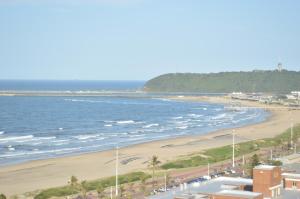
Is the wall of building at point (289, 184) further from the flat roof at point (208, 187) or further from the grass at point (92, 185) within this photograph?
the grass at point (92, 185)

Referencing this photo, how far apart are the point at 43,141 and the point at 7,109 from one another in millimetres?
61279

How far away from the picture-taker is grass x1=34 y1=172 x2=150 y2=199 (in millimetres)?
42312

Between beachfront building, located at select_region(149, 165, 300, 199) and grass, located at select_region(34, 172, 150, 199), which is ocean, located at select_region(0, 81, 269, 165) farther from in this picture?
beachfront building, located at select_region(149, 165, 300, 199)

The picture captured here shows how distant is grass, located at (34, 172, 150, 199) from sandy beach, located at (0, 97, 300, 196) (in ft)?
9.09

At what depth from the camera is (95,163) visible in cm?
5794

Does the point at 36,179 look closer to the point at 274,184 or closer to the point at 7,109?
the point at 274,184

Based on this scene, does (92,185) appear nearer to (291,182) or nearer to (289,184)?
(289,184)

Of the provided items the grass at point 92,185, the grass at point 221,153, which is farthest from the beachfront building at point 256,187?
the grass at point 221,153

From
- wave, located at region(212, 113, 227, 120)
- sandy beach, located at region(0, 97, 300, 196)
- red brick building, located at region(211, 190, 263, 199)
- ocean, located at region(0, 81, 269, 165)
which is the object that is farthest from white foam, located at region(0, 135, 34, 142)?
red brick building, located at region(211, 190, 263, 199)

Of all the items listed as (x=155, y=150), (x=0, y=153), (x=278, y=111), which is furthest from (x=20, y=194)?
(x=278, y=111)

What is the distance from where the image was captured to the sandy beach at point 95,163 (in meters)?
49.6

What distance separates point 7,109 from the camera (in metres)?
134

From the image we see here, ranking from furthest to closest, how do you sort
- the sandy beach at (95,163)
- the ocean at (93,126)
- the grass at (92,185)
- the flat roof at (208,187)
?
the ocean at (93,126) < the sandy beach at (95,163) < the grass at (92,185) < the flat roof at (208,187)

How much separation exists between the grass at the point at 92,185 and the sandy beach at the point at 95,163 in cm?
277
